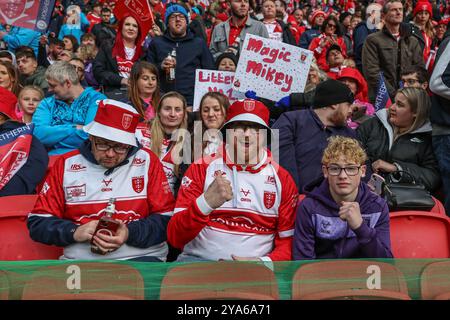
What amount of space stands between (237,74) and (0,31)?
691 cm

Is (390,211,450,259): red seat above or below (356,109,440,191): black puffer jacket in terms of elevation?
below

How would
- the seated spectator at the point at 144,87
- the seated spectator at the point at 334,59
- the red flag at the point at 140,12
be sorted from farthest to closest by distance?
the seated spectator at the point at 334,59 < the red flag at the point at 140,12 < the seated spectator at the point at 144,87

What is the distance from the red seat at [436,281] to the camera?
11.6 feet

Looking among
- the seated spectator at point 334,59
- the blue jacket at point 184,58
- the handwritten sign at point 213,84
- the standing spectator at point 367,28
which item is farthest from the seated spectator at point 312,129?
the standing spectator at point 367,28

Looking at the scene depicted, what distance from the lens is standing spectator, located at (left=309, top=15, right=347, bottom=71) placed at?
10.7m

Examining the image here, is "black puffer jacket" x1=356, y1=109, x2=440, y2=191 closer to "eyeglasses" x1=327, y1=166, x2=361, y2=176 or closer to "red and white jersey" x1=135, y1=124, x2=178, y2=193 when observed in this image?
"eyeglasses" x1=327, y1=166, x2=361, y2=176

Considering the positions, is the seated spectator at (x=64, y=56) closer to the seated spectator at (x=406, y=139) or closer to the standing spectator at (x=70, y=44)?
the standing spectator at (x=70, y=44)

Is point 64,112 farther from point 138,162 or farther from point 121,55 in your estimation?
point 121,55

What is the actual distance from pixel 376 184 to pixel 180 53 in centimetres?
406

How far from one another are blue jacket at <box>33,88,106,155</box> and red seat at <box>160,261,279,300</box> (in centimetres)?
302

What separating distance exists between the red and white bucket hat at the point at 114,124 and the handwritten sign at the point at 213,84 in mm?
2738

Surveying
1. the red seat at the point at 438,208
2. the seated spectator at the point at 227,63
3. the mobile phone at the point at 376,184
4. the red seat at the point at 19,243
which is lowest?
the red seat at the point at 19,243

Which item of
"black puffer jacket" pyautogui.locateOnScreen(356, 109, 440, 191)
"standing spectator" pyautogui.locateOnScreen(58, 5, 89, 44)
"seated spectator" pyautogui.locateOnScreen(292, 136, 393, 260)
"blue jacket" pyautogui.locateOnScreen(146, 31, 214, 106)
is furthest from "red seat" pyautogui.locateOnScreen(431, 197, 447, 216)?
"standing spectator" pyautogui.locateOnScreen(58, 5, 89, 44)

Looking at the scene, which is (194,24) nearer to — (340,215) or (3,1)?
(3,1)
